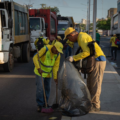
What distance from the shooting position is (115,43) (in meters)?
15.6

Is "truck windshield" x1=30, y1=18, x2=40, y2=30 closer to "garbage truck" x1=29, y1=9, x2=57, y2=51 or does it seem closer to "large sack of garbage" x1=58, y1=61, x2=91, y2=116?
"garbage truck" x1=29, y1=9, x2=57, y2=51

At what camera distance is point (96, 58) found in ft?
17.9

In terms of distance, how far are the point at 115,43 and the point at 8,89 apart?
8937 mm

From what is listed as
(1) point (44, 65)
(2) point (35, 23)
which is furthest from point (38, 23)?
(1) point (44, 65)

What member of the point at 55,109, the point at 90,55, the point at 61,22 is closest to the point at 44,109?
the point at 55,109

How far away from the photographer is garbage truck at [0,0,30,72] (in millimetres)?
10773

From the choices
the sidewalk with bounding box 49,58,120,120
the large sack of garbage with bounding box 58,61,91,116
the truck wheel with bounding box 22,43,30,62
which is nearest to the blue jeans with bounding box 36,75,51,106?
the large sack of garbage with bounding box 58,61,91,116

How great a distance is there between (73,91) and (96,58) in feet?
2.74

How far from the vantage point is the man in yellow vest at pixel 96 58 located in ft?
17.2

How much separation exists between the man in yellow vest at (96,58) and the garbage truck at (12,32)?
5.65 m

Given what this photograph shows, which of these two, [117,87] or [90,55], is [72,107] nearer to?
[90,55]

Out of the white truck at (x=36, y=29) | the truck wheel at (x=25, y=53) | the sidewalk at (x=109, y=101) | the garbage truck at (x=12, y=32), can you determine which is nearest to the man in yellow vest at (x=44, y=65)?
the sidewalk at (x=109, y=101)

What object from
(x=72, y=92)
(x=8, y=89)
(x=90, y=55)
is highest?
(x=90, y=55)

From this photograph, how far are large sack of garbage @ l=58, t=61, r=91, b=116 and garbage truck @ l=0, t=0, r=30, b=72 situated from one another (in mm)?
5713
